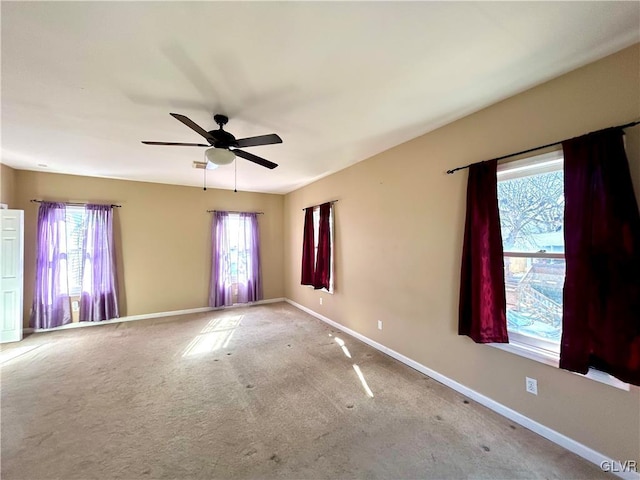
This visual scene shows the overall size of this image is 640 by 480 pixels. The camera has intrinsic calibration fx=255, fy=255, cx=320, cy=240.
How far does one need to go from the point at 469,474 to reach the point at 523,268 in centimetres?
156

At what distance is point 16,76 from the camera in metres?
1.87

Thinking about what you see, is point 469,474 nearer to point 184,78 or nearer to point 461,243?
point 461,243

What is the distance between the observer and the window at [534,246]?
1960 millimetres

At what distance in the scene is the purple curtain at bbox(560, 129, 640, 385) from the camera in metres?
1.56

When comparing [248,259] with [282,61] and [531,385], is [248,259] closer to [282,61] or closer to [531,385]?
[282,61]

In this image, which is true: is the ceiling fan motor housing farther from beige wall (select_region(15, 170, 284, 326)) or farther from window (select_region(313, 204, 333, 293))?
beige wall (select_region(15, 170, 284, 326))

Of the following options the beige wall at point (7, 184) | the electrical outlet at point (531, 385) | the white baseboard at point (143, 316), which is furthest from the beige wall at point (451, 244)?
the beige wall at point (7, 184)

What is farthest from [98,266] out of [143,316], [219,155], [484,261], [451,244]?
[484,261]

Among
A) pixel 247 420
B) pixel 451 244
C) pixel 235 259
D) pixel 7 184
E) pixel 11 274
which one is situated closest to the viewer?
pixel 247 420

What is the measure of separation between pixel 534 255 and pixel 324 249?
3.02 meters

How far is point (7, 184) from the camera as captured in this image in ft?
13.1

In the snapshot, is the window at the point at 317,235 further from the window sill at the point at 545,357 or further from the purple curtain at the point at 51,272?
the purple curtain at the point at 51,272

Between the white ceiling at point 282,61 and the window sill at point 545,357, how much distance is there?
2.12 meters

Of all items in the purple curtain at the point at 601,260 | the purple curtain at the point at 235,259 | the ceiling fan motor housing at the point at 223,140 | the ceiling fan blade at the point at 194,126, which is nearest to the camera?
the purple curtain at the point at 601,260
